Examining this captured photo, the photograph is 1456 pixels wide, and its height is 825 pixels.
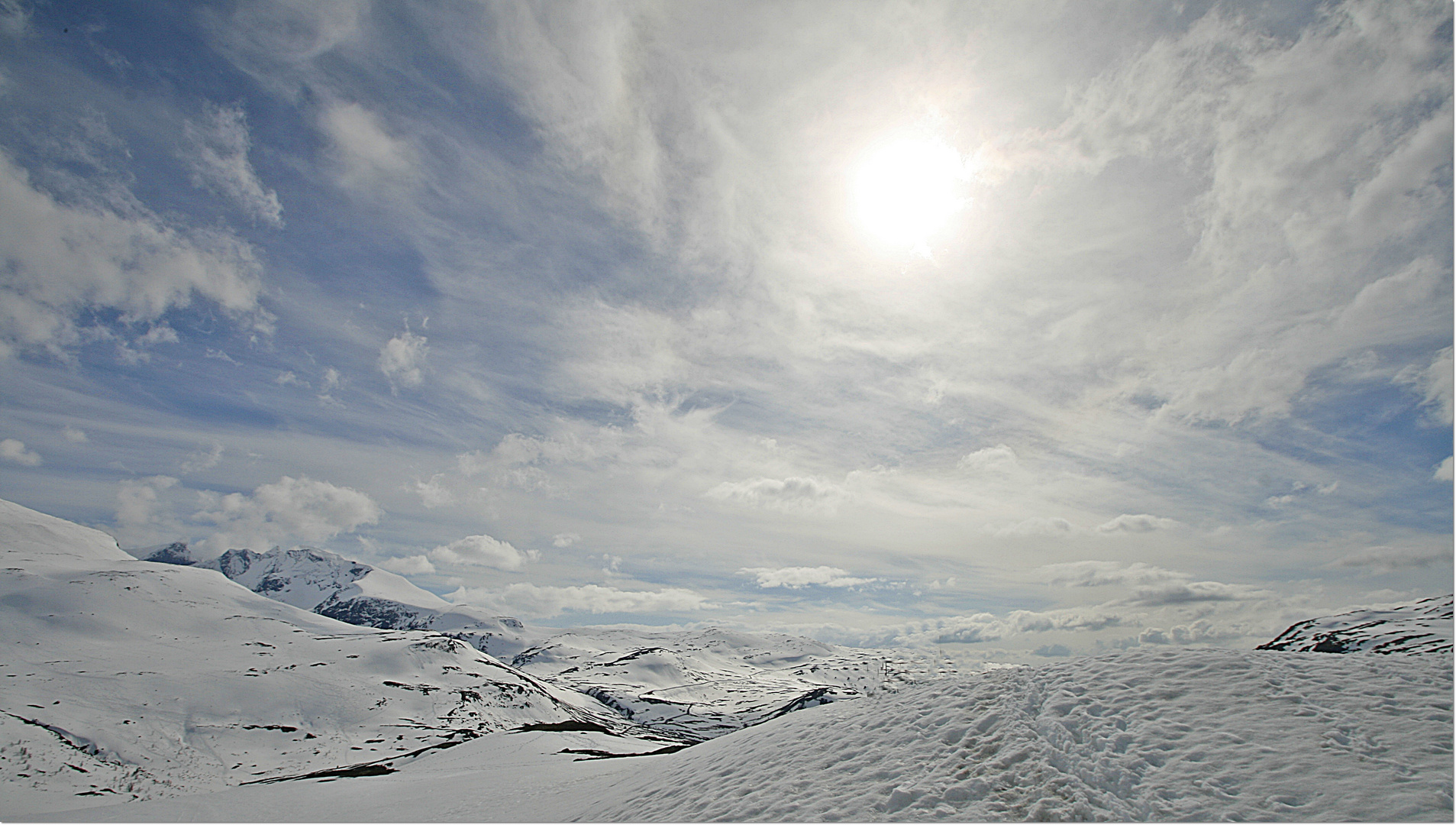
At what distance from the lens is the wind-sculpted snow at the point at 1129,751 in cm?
1165

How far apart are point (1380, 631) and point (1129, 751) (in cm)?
2463

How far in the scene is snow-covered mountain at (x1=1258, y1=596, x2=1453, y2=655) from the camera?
22.8m

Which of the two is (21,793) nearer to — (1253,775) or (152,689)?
(152,689)

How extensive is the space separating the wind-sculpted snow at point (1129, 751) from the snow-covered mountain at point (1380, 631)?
6.89 meters

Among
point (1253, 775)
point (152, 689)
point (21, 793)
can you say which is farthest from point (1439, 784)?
point (152, 689)

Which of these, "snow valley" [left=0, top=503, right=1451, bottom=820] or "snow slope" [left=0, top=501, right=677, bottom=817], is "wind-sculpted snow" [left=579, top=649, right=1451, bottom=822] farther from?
"snow slope" [left=0, top=501, right=677, bottom=817]

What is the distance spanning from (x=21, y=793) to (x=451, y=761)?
172 feet

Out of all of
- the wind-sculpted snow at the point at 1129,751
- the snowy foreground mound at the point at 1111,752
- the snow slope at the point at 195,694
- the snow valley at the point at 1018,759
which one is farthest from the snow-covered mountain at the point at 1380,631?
the snow slope at the point at 195,694

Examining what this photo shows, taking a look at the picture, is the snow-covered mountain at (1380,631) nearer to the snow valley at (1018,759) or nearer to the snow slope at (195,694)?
the snow valley at (1018,759)

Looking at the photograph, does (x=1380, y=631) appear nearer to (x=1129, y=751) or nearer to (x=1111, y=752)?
(x=1129, y=751)

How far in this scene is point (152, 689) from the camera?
98.8 m

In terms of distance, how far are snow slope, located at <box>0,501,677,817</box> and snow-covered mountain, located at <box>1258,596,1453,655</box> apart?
216 ft

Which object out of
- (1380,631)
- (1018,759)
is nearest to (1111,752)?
A: (1018,759)

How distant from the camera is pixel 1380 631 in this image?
2656 centimetres
